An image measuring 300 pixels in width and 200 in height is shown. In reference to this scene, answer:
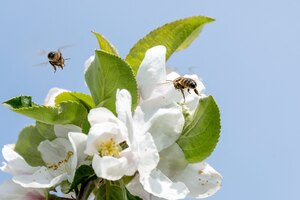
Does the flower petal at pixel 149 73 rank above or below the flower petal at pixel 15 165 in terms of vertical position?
above

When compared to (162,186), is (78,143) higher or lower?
higher

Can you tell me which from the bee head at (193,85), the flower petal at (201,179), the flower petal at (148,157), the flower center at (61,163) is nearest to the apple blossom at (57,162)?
the flower center at (61,163)

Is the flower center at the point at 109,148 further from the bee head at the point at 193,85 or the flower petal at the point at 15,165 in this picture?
the bee head at the point at 193,85

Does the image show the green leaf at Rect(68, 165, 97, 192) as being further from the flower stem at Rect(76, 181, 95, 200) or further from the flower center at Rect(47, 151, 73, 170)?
the flower center at Rect(47, 151, 73, 170)

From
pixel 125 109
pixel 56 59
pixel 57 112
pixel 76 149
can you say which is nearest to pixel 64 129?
pixel 57 112

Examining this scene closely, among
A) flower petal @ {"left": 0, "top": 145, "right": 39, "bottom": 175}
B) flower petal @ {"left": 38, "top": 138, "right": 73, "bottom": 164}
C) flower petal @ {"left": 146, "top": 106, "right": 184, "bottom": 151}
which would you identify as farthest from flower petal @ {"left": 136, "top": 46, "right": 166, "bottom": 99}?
flower petal @ {"left": 0, "top": 145, "right": 39, "bottom": 175}

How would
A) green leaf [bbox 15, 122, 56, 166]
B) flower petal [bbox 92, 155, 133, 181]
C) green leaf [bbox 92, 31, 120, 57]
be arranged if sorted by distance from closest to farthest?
flower petal [bbox 92, 155, 133, 181] → green leaf [bbox 15, 122, 56, 166] → green leaf [bbox 92, 31, 120, 57]

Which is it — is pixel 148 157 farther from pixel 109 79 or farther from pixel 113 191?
pixel 109 79
